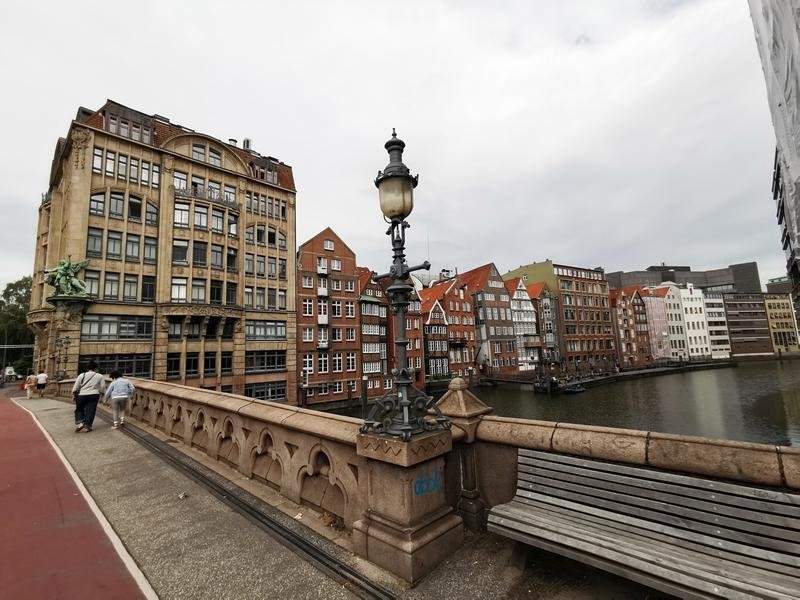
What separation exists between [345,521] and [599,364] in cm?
7568

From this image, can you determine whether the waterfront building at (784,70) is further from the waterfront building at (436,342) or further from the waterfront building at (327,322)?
the waterfront building at (436,342)

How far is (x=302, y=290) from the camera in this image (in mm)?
37062

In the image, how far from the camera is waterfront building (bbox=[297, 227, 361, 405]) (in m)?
36.3

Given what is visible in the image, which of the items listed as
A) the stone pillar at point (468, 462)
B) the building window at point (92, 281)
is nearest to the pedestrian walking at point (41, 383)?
the building window at point (92, 281)

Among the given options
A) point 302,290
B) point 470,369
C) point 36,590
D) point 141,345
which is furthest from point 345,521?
point 470,369

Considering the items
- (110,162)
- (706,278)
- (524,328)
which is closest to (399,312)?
(110,162)

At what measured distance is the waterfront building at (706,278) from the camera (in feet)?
358

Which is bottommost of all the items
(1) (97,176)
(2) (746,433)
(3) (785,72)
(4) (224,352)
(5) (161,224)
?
(2) (746,433)

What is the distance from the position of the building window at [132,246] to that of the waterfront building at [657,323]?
9227 cm

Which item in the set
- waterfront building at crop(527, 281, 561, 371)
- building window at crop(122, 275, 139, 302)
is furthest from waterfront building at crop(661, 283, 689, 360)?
building window at crop(122, 275, 139, 302)

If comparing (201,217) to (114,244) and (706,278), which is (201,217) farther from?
(706,278)

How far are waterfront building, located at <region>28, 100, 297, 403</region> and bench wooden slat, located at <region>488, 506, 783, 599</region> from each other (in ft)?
97.5

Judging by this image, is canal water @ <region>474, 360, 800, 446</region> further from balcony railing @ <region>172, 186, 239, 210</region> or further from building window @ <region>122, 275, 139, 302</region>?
building window @ <region>122, 275, 139, 302</region>

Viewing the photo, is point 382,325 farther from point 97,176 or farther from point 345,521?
point 345,521
